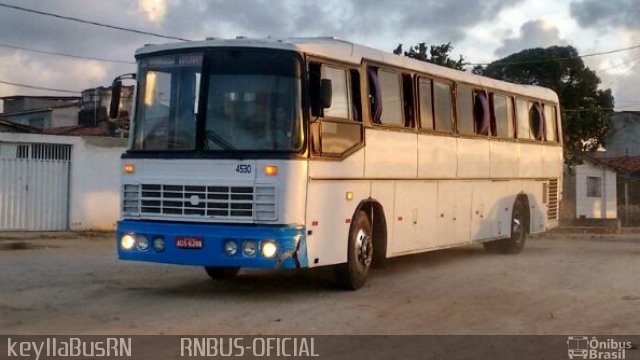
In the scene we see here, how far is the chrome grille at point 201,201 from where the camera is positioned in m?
9.67

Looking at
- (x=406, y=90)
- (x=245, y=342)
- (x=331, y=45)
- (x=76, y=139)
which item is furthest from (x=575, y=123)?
(x=245, y=342)

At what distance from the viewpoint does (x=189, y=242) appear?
985cm

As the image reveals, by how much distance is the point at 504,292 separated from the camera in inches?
441

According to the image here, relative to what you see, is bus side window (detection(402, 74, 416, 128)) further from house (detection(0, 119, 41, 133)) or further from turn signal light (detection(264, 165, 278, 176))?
house (detection(0, 119, 41, 133))

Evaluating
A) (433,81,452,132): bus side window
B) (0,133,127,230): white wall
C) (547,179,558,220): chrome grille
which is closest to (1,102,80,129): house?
(0,133,127,230): white wall

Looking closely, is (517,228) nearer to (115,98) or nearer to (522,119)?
(522,119)

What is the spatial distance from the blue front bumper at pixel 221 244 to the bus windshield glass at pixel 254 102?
975 millimetres

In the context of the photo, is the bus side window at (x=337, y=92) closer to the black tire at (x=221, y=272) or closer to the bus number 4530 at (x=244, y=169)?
the bus number 4530 at (x=244, y=169)

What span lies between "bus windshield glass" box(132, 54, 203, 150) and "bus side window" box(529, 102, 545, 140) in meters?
9.41

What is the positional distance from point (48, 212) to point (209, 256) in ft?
42.5

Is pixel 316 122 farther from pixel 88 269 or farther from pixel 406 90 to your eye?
pixel 88 269

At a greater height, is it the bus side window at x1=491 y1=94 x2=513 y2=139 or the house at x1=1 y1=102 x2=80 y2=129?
the house at x1=1 y1=102 x2=80 y2=129

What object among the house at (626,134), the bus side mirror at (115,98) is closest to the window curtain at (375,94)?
the bus side mirror at (115,98)

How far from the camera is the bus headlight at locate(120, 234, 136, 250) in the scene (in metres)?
10.2
